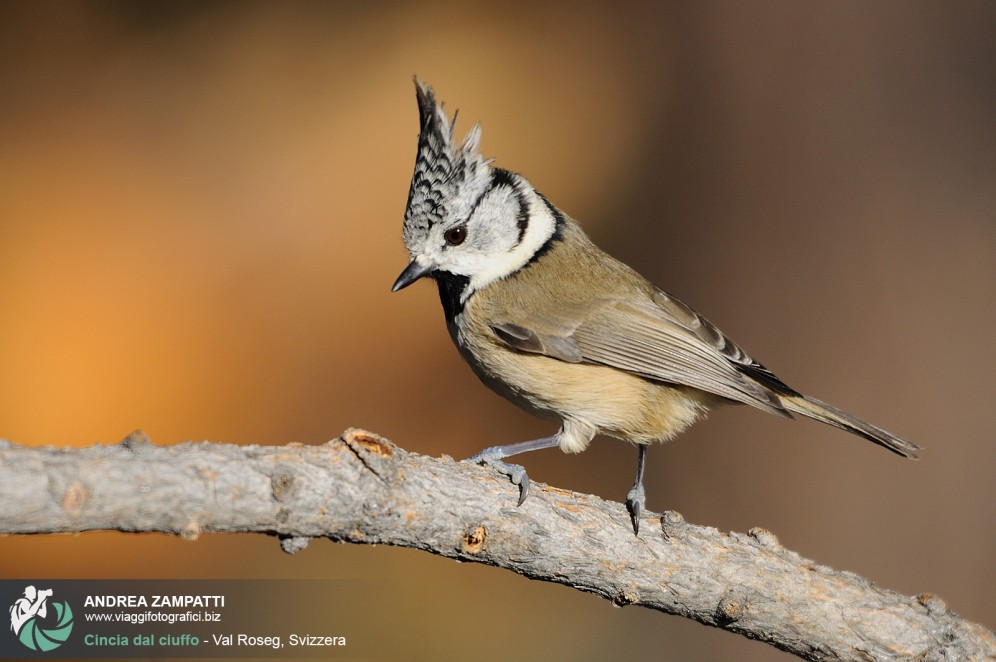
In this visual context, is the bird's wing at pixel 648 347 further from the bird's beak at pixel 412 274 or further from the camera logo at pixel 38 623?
the camera logo at pixel 38 623

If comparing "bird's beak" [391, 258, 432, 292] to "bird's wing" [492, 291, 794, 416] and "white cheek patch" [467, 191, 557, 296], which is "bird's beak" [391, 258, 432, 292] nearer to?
"white cheek patch" [467, 191, 557, 296]

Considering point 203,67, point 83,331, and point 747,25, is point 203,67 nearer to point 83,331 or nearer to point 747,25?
point 83,331

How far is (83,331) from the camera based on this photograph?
4945mm

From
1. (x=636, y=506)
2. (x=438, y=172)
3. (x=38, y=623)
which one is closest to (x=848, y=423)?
(x=636, y=506)

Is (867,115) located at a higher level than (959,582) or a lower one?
higher

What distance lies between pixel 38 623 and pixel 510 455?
1703mm

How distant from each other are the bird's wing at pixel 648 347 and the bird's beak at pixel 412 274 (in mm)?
356

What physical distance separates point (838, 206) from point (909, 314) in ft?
2.59

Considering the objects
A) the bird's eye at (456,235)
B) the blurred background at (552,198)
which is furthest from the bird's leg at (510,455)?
the blurred background at (552,198)

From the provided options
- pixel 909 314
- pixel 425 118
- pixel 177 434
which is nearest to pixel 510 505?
pixel 425 118

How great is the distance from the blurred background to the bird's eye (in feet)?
6.88

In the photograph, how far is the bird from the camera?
3.11 meters

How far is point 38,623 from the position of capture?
294cm

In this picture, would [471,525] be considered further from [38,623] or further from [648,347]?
[38,623]
